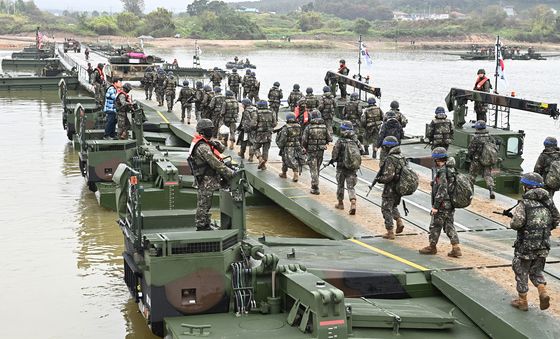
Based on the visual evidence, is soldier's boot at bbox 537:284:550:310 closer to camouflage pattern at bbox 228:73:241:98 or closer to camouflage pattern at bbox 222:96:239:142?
camouflage pattern at bbox 222:96:239:142

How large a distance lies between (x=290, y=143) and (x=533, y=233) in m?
7.48

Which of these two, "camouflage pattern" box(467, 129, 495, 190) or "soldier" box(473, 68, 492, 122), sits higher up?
"soldier" box(473, 68, 492, 122)

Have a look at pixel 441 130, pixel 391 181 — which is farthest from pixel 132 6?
pixel 391 181

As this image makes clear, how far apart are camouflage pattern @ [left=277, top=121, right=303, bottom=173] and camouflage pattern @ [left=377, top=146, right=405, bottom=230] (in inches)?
165

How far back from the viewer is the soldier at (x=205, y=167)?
34.5 ft

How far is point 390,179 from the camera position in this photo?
11.4 meters

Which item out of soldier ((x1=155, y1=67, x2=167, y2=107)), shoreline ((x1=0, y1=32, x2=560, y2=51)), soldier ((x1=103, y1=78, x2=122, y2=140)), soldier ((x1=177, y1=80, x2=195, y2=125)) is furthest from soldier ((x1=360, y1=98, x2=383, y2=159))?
shoreline ((x1=0, y1=32, x2=560, y2=51))

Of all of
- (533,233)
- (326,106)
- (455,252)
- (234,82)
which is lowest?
(455,252)

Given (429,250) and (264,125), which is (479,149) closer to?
(264,125)

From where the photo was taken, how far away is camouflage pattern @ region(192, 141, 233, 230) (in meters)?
10.5

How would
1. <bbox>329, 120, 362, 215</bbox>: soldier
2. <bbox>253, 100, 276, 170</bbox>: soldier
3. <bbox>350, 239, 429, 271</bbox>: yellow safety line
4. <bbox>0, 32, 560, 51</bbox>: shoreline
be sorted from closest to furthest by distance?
<bbox>350, 239, 429, 271</bbox>: yellow safety line → <bbox>329, 120, 362, 215</bbox>: soldier → <bbox>253, 100, 276, 170</bbox>: soldier → <bbox>0, 32, 560, 51</bbox>: shoreline

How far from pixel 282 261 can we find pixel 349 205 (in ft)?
13.5

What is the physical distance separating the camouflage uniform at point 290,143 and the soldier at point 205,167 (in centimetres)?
496

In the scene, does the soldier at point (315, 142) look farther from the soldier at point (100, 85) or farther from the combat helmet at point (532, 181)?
the soldier at point (100, 85)
